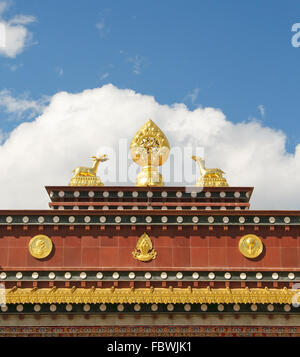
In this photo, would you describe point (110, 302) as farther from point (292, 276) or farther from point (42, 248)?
point (292, 276)

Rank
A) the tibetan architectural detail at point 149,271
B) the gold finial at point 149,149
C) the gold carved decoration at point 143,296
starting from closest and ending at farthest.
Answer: the gold carved decoration at point 143,296 < the tibetan architectural detail at point 149,271 < the gold finial at point 149,149

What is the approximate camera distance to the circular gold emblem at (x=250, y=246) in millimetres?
19297

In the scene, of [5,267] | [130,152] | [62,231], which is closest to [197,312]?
[62,231]

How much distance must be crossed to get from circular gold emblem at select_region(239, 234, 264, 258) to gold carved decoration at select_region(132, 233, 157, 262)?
13.2 feet

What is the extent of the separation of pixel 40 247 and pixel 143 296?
545 cm

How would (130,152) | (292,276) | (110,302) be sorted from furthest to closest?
(130,152) < (292,276) < (110,302)

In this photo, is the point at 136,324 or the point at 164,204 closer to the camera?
the point at 136,324

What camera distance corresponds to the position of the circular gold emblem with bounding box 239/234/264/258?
19297 mm

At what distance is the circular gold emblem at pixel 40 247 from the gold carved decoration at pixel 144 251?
3.90 meters

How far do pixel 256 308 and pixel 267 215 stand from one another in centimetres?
435

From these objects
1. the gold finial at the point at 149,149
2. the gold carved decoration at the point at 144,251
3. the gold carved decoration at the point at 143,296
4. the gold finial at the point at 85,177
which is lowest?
the gold carved decoration at the point at 143,296

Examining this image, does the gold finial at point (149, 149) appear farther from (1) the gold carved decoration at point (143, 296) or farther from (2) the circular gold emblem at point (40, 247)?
(1) the gold carved decoration at point (143, 296)

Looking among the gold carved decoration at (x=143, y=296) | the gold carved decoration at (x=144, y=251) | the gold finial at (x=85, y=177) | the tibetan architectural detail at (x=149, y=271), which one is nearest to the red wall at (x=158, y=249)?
the tibetan architectural detail at (x=149, y=271)

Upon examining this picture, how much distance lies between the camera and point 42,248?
19.3 meters
